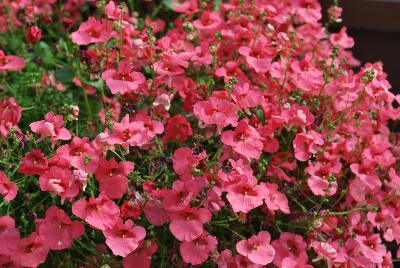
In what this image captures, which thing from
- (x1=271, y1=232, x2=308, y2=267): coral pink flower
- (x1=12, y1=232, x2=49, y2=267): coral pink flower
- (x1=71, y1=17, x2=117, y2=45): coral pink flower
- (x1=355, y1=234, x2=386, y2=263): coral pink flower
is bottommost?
(x1=355, y1=234, x2=386, y2=263): coral pink flower

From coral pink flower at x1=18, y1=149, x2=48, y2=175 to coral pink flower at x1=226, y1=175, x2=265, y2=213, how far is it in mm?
403

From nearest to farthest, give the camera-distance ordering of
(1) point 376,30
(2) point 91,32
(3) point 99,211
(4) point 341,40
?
(3) point 99,211 < (2) point 91,32 < (4) point 341,40 < (1) point 376,30

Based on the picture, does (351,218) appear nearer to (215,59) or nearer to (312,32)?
(215,59)

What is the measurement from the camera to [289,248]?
57.6 inches

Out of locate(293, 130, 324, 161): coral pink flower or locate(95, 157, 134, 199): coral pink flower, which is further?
locate(293, 130, 324, 161): coral pink flower

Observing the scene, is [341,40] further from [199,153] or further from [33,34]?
[33,34]

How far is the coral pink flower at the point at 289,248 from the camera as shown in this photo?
1.41m

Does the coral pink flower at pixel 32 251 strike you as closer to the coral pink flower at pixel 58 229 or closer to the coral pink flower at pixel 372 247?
the coral pink flower at pixel 58 229

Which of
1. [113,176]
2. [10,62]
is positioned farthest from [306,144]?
[10,62]

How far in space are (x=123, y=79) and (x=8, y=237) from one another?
460mm

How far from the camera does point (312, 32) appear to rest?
6.47 ft

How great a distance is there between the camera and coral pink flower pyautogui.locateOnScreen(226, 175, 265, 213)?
4.21 feet

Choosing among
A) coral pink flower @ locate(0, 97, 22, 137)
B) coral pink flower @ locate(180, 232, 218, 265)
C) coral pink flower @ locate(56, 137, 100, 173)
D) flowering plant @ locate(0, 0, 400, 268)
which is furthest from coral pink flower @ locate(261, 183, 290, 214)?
coral pink flower @ locate(0, 97, 22, 137)

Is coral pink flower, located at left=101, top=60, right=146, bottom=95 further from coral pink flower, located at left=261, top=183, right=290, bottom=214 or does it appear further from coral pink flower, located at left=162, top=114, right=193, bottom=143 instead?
coral pink flower, located at left=261, top=183, right=290, bottom=214
